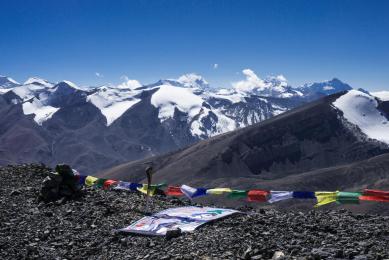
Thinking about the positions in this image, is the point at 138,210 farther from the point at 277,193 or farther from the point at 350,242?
the point at 350,242

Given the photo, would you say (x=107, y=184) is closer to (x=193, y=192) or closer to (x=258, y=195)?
(x=193, y=192)

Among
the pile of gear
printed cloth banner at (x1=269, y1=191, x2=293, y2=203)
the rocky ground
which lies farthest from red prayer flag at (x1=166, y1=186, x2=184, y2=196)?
printed cloth banner at (x1=269, y1=191, x2=293, y2=203)

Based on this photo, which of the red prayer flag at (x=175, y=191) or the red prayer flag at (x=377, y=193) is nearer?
the red prayer flag at (x=377, y=193)

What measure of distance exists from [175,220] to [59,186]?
850 centimetres

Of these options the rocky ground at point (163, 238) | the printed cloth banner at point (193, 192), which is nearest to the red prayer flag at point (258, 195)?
the rocky ground at point (163, 238)

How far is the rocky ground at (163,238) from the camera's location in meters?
14.0

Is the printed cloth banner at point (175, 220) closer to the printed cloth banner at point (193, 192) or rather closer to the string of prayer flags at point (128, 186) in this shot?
the printed cloth banner at point (193, 192)

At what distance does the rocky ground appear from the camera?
46.1ft

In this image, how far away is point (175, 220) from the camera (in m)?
19.4

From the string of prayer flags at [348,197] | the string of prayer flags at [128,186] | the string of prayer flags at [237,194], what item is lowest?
the string of prayer flags at [348,197]

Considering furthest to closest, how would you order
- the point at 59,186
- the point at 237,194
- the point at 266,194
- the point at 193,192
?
the point at 193,192
the point at 59,186
the point at 237,194
the point at 266,194

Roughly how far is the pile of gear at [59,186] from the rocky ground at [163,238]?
0.57 metres

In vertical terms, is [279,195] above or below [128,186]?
below

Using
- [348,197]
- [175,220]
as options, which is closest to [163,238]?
[175,220]
